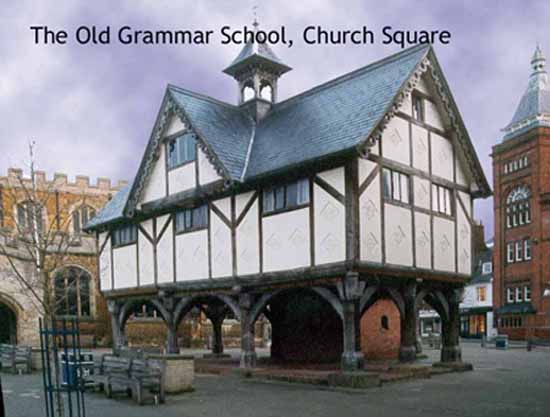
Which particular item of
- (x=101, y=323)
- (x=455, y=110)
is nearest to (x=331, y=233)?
(x=455, y=110)

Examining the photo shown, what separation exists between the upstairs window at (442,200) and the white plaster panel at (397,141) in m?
1.90

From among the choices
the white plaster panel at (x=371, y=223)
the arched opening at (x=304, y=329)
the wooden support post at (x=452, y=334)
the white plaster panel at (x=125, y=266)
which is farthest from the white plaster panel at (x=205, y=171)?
the wooden support post at (x=452, y=334)

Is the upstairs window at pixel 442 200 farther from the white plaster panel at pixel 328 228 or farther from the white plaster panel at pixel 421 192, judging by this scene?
the white plaster panel at pixel 328 228

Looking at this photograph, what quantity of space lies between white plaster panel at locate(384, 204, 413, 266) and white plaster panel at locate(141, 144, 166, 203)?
883 cm

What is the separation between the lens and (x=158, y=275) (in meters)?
22.2

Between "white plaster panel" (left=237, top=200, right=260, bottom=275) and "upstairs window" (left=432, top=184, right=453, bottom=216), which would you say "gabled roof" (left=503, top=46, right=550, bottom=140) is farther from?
"white plaster panel" (left=237, top=200, right=260, bottom=275)

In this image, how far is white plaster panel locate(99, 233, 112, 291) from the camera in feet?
84.1

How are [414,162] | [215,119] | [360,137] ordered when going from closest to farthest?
1. [360,137]
2. [414,162]
3. [215,119]

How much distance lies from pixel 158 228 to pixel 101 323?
48.3ft

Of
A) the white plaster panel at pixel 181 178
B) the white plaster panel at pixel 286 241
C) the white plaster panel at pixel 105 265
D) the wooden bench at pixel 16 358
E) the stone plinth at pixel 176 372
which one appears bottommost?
the wooden bench at pixel 16 358

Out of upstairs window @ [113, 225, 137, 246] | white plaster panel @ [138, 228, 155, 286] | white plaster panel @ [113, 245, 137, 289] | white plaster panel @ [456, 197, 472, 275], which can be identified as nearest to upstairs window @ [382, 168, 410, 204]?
white plaster panel @ [456, 197, 472, 275]

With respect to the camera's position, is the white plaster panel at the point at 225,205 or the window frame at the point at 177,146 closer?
the white plaster panel at the point at 225,205

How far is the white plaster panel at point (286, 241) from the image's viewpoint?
16.7 meters

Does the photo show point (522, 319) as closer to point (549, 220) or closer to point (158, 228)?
point (549, 220)
